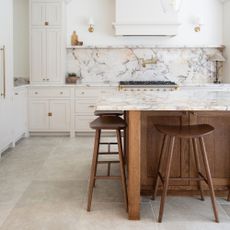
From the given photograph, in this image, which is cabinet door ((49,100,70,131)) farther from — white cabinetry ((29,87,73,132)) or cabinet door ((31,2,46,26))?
cabinet door ((31,2,46,26))

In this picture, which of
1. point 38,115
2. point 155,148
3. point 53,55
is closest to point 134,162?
point 155,148

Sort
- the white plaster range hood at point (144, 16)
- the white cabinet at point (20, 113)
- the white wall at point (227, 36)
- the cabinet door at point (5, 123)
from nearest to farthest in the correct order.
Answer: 1. the cabinet door at point (5, 123)
2. the white cabinet at point (20, 113)
3. the white plaster range hood at point (144, 16)
4. the white wall at point (227, 36)

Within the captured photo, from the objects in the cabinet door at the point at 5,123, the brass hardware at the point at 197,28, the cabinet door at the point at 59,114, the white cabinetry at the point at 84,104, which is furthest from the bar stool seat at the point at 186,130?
the brass hardware at the point at 197,28

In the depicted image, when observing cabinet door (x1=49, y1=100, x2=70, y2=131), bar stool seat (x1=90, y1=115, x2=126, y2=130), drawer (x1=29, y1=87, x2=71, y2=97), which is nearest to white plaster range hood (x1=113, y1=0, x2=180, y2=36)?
drawer (x1=29, y1=87, x2=71, y2=97)

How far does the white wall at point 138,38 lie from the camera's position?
256 inches

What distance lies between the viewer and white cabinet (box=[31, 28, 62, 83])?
6094 mm

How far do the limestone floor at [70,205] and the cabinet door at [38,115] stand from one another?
68.3 inches

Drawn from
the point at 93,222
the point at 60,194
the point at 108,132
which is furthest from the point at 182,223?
the point at 108,132

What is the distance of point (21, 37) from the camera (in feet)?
21.2

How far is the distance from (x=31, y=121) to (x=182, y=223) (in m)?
4.07

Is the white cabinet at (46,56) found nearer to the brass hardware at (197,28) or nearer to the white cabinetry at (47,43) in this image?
the white cabinetry at (47,43)

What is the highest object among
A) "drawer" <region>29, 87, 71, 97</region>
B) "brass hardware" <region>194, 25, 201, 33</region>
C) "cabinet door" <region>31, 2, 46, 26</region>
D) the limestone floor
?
"cabinet door" <region>31, 2, 46, 26</region>

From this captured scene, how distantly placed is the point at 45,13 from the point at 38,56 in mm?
761

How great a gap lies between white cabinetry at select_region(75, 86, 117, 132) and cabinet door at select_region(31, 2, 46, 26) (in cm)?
135
